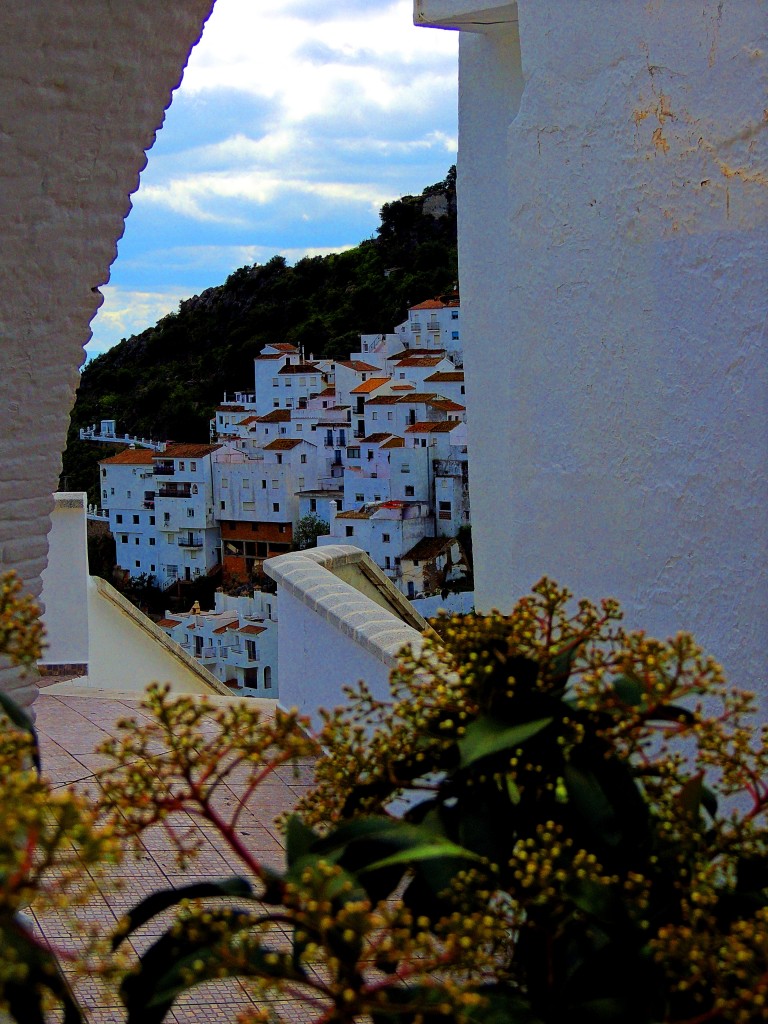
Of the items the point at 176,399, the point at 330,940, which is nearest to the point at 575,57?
the point at 330,940

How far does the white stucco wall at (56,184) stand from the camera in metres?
2.32

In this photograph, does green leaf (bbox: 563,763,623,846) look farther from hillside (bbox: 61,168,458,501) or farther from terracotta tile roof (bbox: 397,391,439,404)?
hillside (bbox: 61,168,458,501)

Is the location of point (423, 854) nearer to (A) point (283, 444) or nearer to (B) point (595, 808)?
(B) point (595, 808)

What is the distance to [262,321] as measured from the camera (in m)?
44.1

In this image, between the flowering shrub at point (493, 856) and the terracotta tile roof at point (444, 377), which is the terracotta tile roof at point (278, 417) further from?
the flowering shrub at point (493, 856)

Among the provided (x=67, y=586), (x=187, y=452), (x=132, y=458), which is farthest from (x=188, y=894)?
(x=132, y=458)

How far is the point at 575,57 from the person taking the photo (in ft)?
11.6

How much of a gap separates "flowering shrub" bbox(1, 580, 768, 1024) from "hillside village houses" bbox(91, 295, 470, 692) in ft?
88.1

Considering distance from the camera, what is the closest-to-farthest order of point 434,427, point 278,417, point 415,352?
1. point 434,427
2. point 278,417
3. point 415,352

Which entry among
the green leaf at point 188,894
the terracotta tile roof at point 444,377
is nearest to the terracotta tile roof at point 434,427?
the terracotta tile roof at point 444,377

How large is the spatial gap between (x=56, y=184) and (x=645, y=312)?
1620 millimetres

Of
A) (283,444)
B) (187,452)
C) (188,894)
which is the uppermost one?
(188,894)

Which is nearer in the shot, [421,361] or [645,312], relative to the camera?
[645,312]

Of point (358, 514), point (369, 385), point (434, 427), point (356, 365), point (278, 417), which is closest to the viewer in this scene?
point (358, 514)
